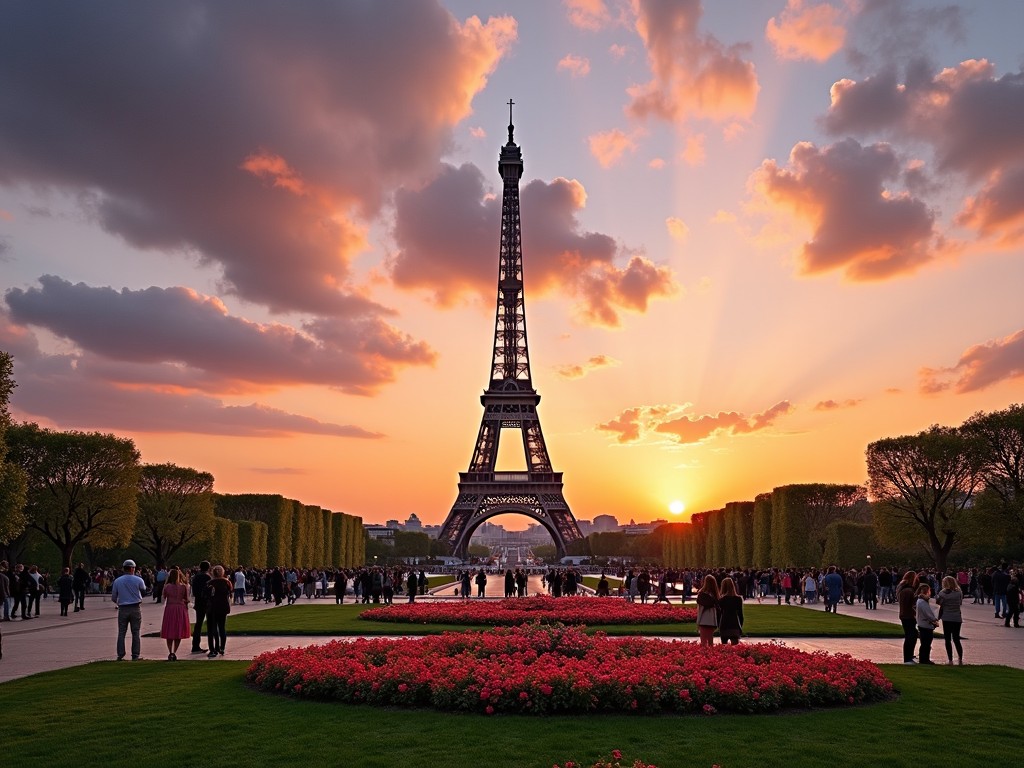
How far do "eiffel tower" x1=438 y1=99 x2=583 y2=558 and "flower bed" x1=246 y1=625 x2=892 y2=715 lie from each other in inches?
3268

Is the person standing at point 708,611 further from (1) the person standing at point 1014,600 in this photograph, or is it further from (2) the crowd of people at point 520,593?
(1) the person standing at point 1014,600

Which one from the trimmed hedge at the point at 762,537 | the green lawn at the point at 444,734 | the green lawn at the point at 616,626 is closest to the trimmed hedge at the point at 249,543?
the green lawn at the point at 616,626

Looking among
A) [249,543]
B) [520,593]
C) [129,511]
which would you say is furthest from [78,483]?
[520,593]

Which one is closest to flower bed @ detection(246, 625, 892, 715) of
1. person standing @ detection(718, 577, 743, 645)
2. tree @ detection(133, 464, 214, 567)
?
person standing @ detection(718, 577, 743, 645)

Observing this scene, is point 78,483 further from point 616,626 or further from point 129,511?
point 616,626

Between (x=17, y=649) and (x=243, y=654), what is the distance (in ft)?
18.2

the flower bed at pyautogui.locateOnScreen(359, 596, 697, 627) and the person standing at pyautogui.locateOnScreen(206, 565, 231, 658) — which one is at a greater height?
the person standing at pyautogui.locateOnScreen(206, 565, 231, 658)

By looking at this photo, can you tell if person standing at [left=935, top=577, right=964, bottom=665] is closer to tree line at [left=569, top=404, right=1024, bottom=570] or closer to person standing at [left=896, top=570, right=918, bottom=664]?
person standing at [left=896, top=570, right=918, bottom=664]

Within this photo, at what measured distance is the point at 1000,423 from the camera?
4584 cm

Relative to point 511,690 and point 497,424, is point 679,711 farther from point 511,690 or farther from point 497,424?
point 497,424

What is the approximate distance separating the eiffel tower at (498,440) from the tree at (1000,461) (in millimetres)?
55451

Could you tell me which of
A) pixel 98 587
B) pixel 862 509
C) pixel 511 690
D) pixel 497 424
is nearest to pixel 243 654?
pixel 511 690

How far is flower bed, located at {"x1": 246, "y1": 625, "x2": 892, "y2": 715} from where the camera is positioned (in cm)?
1162

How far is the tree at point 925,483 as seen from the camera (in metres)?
47.4
